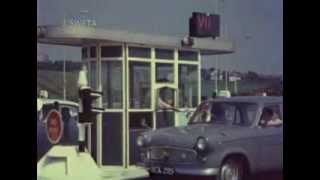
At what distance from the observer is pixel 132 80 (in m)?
7.05

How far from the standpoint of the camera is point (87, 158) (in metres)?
7.06

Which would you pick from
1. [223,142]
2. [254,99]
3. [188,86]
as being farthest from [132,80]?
[254,99]

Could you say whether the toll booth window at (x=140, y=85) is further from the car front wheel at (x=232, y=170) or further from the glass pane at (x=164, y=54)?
the car front wheel at (x=232, y=170)

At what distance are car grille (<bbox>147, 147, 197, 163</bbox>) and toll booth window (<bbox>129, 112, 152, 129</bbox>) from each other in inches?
7.2

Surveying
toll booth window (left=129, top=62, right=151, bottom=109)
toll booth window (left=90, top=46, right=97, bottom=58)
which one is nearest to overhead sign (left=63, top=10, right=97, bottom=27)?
toll booth window (left=90, top=46, right=97, bottom=58)

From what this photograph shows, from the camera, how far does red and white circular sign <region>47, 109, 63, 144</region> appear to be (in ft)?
23.3

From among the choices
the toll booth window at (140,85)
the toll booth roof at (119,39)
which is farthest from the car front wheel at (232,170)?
the toll booth roof at (119,39)

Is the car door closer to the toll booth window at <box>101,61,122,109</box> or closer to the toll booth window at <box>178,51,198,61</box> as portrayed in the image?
the toll booth window at <box>178,51,198,61</box>
